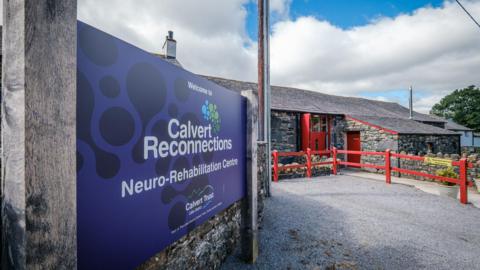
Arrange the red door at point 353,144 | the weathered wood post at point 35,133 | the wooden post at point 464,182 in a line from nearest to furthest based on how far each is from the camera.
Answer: the weathered wood post at point 35,133
the wooden post at point 464,182
the red door at point 353,144

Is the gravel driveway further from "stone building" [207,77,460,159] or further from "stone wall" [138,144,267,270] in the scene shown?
"stone building" [207,77,460,159]

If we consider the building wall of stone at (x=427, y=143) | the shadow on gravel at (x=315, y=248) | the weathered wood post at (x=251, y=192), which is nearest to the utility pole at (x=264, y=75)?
the shadow on gravel at (x=315, y=248)

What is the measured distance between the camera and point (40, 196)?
2.87ft

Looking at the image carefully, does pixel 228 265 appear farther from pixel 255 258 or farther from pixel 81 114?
pixel 81 114

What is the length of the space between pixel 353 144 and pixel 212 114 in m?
14.6

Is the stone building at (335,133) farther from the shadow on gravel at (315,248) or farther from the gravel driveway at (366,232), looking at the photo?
the shadow on gravel at (315,248)

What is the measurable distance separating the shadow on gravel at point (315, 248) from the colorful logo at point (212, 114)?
180cm

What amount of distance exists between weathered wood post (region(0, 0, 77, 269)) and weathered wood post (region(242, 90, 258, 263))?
2351 millimetres

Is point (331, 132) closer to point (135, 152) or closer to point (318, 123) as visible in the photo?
point (318, 123)

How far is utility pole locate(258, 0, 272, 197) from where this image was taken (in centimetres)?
587

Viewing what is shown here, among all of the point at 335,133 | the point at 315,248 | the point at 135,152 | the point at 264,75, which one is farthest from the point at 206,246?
the point at 335,133

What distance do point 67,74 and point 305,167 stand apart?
359 inches

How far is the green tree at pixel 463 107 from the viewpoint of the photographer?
4581cm

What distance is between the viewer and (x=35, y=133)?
85 centimetres
